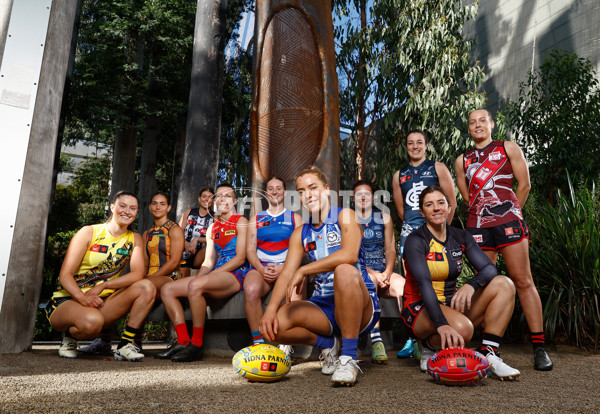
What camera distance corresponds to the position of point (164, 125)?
41.8 feet

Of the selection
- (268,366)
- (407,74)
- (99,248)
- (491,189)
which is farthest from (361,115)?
(268,366)

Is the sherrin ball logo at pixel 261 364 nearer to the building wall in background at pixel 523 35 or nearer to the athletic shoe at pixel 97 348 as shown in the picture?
the athletic shoe at pixel 97 348

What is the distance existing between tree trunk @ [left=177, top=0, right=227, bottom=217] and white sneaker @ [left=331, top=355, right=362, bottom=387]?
504 centimetres

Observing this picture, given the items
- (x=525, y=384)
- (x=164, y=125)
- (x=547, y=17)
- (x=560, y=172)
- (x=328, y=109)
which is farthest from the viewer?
(x=164, y=125)

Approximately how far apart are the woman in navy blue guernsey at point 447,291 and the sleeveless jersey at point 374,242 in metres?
0.97

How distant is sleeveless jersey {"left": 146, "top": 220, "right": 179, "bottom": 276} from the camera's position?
3977mm

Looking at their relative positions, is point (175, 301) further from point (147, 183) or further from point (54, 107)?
point (147, 183)

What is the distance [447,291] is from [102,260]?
7.99 feet

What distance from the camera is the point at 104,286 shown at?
3.51 metres

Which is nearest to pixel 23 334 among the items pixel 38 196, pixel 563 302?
pixel 38 196

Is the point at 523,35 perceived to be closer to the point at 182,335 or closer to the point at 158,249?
the point at 158,249

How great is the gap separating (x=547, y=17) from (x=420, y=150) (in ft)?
30.6

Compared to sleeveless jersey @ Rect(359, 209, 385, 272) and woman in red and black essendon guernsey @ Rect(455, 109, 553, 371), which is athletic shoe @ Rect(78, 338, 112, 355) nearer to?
sleeveless jersey @ Rect(359, 209, 385, 272)

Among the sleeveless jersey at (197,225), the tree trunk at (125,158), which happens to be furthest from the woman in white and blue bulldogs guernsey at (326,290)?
the tree trunk at (125,158)
